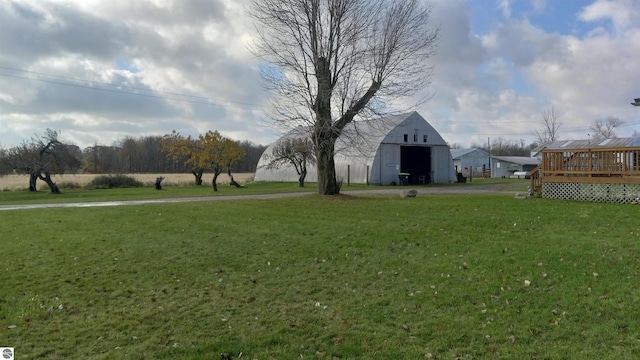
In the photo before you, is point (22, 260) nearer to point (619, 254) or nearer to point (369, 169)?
point (619, 254)

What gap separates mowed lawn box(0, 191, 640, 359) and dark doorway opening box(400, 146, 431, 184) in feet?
97.1

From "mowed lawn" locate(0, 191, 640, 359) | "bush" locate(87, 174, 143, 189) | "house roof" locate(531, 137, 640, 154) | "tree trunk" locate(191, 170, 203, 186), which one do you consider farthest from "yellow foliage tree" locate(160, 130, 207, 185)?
"house roof" locate(531, 137, 640, 154)

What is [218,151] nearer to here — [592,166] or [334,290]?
[592,166]

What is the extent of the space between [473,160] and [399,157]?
116 feet

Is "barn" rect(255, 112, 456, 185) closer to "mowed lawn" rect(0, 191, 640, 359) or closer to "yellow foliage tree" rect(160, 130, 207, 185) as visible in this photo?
"yellow foliage tree" rect(160, 130, 207, 185)

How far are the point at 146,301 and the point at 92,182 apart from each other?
1538 inches

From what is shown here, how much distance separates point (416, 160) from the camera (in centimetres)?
4203

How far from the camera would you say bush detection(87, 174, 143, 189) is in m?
39.7

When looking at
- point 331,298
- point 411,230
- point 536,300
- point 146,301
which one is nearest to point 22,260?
point 146,301

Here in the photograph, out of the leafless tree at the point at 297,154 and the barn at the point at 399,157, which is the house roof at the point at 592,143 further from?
the leafless tree at the point at 297,154

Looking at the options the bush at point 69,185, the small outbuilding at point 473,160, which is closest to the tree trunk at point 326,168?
the bush at point 69,185

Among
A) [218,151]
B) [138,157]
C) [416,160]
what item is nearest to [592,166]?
[416,160]

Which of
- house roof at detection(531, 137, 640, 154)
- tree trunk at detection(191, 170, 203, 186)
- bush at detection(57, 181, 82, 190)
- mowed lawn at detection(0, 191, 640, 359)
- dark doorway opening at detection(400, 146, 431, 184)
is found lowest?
mowed lawn at detection(0, 191, 640, 359)

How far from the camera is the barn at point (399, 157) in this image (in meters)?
36.5
